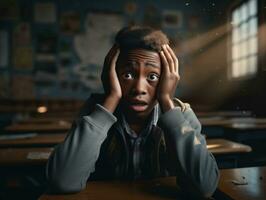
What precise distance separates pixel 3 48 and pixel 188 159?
177 inches

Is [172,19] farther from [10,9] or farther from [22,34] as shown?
[10,9]

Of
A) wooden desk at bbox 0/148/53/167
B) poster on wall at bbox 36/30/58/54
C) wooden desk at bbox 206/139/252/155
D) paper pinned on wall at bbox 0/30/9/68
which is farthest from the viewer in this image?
poster on wall at bbox 36/30/58/54

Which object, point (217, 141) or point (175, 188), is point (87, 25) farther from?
point (175, 188)

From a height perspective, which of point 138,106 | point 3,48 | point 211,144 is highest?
point 3,48

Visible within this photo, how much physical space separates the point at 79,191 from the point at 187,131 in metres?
0.31

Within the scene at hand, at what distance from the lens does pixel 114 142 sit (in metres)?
0.94

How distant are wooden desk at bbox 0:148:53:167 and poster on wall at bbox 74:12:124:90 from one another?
339cm

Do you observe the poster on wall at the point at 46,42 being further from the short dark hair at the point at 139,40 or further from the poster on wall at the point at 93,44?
the short dark hair at the point at 139,40

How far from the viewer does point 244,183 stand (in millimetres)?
884

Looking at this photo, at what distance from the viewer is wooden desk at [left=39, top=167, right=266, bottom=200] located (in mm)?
782

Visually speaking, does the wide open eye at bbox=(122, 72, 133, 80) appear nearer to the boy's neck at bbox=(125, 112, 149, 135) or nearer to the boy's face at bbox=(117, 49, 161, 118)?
the boy's face at bbox=(117, 49, 161, 118)

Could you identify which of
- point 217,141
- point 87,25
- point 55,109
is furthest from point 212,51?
point 217,141

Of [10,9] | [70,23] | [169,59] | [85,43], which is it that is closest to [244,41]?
[85,43]

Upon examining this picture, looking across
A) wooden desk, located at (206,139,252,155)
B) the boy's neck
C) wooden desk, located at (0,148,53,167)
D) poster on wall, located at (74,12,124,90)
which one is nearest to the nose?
the boy's neck
